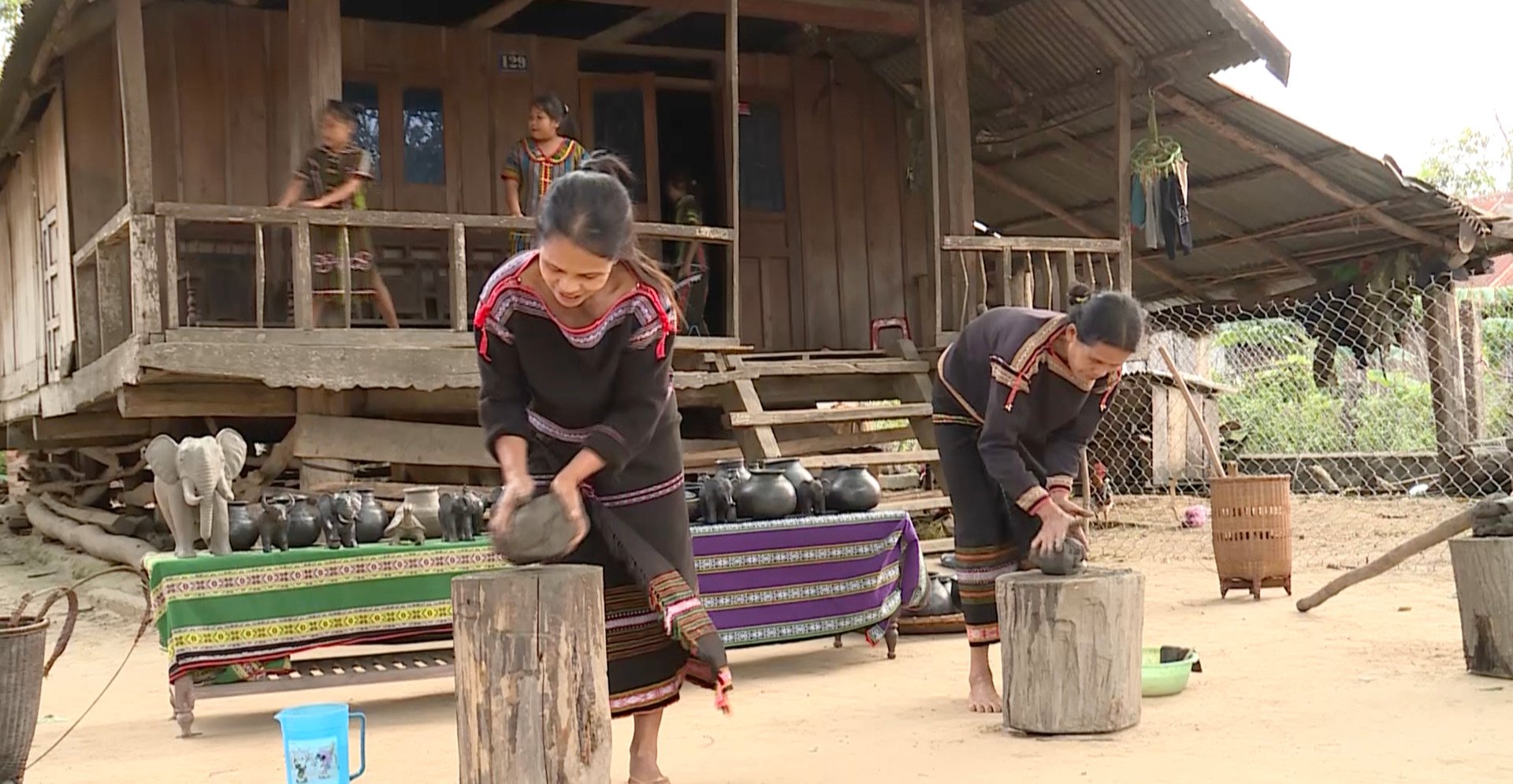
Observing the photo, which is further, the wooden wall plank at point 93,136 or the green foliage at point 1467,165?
the green foliage at point 1467,165

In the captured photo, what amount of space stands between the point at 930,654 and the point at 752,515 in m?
1.06

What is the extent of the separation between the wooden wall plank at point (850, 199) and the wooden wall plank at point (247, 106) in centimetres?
434

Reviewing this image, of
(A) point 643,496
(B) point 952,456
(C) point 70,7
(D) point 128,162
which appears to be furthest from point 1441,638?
(C) point 70,7

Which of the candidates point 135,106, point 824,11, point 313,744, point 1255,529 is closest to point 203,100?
point 135,106

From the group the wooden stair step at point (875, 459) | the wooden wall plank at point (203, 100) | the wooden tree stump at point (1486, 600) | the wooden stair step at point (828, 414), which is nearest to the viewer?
the wooden tree stump at point (1486, 600)

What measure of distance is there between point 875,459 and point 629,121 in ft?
11.5

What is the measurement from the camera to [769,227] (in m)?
11.1

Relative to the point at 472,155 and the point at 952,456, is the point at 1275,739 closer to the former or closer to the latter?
the point at 952,456

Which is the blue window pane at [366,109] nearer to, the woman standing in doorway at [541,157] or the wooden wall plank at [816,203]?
the woman standing in doorway at [541,157]

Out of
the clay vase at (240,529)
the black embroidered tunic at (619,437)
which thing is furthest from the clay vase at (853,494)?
the black embroidered tunic at (619,437)

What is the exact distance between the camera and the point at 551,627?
3.00 meters

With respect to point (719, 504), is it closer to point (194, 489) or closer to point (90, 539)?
point (194, 489)

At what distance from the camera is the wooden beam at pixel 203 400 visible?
25.1ft

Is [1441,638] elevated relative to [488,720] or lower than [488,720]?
lower
